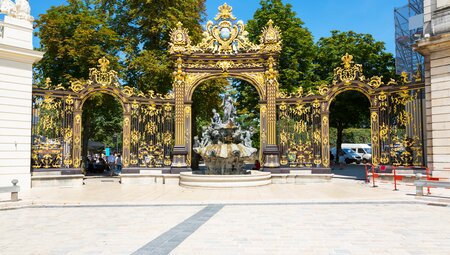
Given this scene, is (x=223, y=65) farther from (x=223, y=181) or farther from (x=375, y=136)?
(x=375, y=136)

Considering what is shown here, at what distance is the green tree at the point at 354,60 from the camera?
26.6 m

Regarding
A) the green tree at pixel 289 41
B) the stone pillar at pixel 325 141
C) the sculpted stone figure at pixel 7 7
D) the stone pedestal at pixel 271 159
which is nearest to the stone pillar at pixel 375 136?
the stone pillar at pixel 325 141

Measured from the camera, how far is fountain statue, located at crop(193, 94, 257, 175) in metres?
15.0

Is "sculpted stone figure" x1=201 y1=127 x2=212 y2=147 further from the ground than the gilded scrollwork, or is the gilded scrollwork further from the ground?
the gilded scrollwork

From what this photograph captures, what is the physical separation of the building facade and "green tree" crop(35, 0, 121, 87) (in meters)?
15.0

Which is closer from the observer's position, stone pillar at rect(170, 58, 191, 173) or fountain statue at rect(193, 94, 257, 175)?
fountain statue at rect(193, 94, 257, 175)

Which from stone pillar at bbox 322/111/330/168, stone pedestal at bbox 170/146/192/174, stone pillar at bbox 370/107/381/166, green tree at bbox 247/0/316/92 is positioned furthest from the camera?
green tree at bbox 247/0/316/92

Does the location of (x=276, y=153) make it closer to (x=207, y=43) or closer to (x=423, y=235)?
(x=207, y=43)

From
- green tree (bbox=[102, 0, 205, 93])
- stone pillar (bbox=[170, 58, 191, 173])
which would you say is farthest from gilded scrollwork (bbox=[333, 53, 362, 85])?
green tree (bbox=[102, 0, 205, 93])

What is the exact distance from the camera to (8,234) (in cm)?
691

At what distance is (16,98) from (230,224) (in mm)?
10218

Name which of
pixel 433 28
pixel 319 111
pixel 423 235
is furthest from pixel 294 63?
pixel 423 235

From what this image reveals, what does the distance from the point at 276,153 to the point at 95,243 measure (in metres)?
11.3

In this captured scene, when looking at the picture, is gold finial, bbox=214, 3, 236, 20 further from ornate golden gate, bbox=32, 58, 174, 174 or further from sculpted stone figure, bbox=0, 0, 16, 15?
sculpted stone figure, bbox=0, 0, 16, 15
